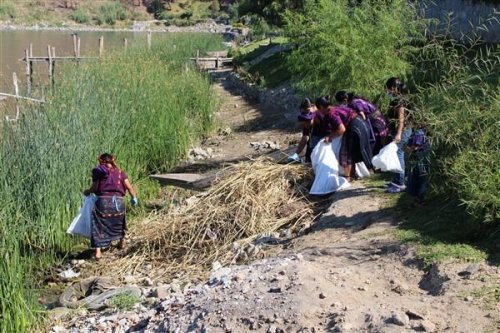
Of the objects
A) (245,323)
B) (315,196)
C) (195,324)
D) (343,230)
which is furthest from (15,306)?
(315,196)

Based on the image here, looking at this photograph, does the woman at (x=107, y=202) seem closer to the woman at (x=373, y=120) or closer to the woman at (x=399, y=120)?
the woman at (x=373, y=120)

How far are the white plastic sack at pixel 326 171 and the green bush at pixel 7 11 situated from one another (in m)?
89.0

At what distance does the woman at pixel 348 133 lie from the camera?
7.82 meters

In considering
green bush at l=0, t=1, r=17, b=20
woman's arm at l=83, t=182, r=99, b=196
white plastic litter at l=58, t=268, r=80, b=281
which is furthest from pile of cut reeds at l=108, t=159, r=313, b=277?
green bush at l=0, t=1, r=17, b=20

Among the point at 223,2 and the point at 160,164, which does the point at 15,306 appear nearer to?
the point at 160,164

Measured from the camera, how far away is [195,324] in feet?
16.8

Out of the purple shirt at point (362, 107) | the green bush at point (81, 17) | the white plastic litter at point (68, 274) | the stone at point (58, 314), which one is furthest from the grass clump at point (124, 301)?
the green bush at point (81, 17)

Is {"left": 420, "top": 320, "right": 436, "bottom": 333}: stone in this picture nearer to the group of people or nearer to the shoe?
the group of people

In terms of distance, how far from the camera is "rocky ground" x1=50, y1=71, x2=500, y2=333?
4.65m

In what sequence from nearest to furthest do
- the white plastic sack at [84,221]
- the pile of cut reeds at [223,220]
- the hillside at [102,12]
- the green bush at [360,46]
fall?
the pile of cut reeds at [223,220] → the white plastic sack at [84,221] → the green bush at [360,46] → the hillside at [102,12]

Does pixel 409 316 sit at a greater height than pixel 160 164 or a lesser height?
greater

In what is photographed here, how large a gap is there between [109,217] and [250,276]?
2.79 m

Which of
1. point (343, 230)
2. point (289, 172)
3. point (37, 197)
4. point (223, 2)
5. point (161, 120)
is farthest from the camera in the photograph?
point (223, 2)

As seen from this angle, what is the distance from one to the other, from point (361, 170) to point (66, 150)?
3.43m
